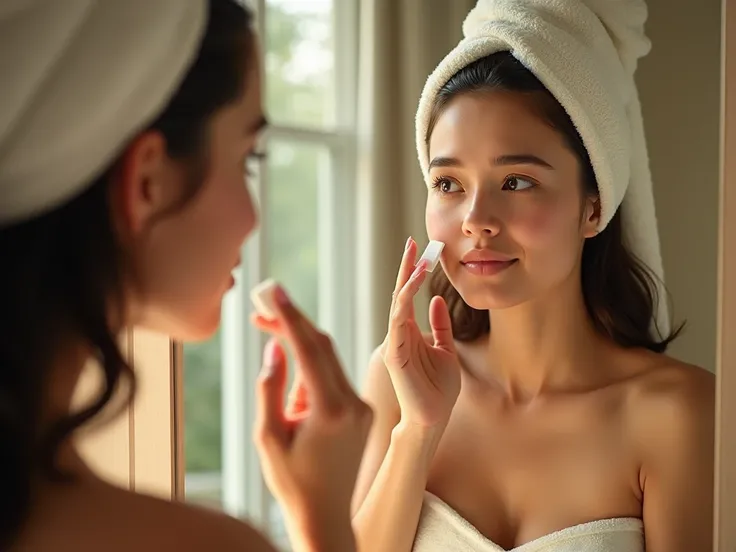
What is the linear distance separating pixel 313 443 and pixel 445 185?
0.41 m

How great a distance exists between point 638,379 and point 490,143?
30 centimetres

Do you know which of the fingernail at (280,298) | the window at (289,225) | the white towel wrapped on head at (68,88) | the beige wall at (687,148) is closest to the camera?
the white towel wrapped on head at (68,88)

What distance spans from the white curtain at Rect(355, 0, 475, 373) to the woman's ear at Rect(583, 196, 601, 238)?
168 millimetres

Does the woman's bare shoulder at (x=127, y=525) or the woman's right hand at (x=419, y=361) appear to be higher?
the woman's bare shoulder at (x=127, y=525)

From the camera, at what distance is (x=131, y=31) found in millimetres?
446

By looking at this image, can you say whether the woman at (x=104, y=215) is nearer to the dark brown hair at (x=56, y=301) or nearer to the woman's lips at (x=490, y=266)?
the dark brown hair at (x=56, y=301)

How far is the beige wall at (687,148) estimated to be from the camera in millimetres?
782

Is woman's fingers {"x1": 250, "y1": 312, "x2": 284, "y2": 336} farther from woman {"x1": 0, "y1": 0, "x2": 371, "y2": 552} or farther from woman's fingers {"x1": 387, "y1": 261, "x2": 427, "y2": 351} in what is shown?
woman's fingers {"x1": 387, "y1": 261, "x2": 427, "y2": 351}

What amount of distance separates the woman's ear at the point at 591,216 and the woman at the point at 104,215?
0.48m

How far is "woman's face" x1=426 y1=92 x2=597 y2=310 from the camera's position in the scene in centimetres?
87

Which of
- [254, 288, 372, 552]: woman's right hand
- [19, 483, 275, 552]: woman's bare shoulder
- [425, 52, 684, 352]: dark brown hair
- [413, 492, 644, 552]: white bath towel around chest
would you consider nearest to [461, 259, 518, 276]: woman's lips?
[425, 52, 684, 352]: dark brown hair

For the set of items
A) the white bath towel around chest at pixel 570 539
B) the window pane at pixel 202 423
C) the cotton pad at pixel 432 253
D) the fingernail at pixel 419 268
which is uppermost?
the cotton pad at pixel 432 253

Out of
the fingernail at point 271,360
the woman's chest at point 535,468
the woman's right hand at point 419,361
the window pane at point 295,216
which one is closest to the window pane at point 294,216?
the window pane at point 295,216

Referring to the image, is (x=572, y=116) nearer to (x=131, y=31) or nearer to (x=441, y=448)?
(x=441, y=448)
